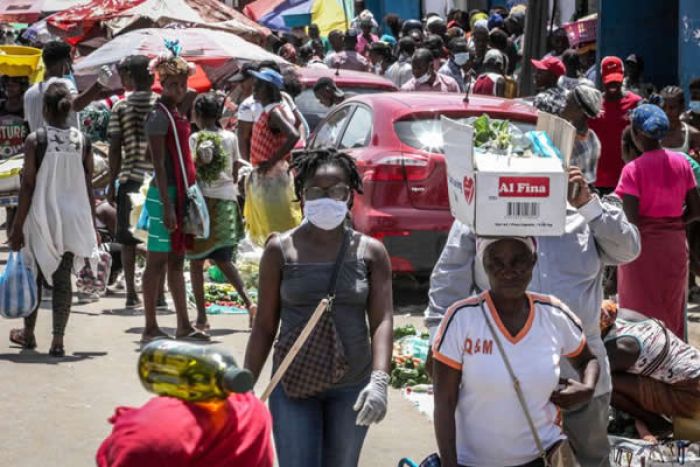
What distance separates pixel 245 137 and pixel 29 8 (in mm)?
21689

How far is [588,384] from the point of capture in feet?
15.6

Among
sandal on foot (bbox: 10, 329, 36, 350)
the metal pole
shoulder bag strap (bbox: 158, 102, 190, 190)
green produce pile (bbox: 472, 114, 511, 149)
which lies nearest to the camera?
green produce pile (bbox: 472, 114, 511, 149)

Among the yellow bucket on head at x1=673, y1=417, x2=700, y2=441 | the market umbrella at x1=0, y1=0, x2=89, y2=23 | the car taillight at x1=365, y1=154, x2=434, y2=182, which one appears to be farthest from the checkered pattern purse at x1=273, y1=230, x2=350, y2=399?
the market umbrella at x1=0, y1=0, x2=89, y2=23

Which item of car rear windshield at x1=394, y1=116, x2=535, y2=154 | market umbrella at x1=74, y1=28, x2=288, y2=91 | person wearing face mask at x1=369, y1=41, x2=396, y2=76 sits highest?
car rear windshield at x1=394, y1=116, x2=535, y2=154

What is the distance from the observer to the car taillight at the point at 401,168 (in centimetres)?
1077

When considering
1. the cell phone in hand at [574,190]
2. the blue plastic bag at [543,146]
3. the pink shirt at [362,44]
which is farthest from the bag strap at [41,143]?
the pink shirt at [362,44]

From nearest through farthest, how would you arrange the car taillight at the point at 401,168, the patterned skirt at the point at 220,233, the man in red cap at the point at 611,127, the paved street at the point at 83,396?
the paved street at the point at 83,396
the patterned skirt at the point at 220,233
the car taillight at the point at 401,168
the man in red cap at the point at 611,127

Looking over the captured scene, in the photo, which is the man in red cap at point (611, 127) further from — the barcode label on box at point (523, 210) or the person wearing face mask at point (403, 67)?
the barcode label on box at point (523, 210)

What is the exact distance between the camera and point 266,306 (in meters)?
5.27

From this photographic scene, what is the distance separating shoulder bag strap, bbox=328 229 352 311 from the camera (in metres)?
5.17

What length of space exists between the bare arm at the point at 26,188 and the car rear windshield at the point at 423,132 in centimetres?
298

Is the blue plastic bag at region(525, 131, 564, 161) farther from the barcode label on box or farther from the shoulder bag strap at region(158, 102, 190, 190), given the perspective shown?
the shoulder bag strap at region(158, 102, 190, 190)

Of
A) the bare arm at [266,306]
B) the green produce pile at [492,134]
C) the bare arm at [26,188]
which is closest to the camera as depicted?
the green produce pile at [492,134]

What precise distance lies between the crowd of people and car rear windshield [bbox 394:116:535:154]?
86 centimetres
